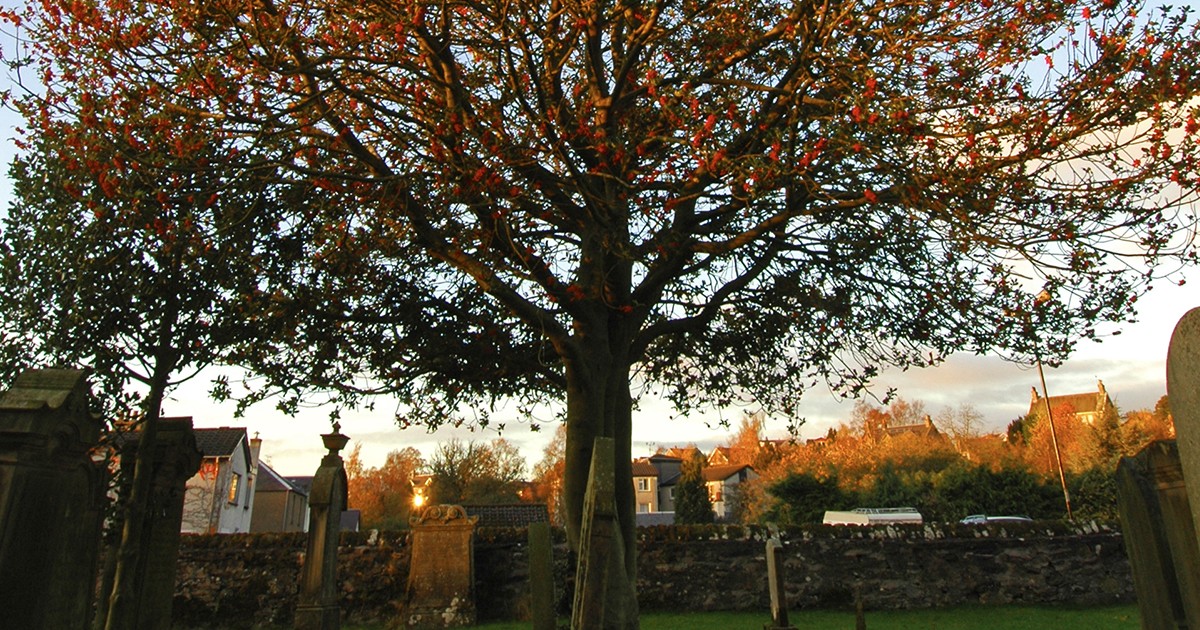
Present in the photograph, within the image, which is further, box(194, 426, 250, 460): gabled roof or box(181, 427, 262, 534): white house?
box(194, 426, 250, 460): gabled roof

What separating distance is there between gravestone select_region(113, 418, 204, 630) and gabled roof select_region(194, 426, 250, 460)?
1350 inches

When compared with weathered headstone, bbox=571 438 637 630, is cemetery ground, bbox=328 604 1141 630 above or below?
below

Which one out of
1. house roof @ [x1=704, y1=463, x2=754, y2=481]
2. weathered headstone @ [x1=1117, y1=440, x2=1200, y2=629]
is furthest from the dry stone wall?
house roof @ [x1=704, y1=463, x2=754, y2=481]

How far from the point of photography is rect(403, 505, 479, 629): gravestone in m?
14.3

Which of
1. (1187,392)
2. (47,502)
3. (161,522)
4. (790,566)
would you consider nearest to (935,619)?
(790,566)

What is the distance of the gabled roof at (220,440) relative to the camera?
1561 inches

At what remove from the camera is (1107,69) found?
23.0 ft

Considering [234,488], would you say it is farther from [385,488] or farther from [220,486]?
[385,488]

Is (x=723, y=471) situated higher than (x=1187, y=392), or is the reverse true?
(x=723, y=471)

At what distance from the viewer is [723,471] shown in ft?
291

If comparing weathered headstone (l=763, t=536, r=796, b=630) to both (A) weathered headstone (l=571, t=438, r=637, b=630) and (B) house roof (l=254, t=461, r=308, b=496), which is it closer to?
(A) weathered headstone (l=571, t=438, r=637, b=630)

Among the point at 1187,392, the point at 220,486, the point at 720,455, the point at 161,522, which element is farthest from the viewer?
the point at 720,455

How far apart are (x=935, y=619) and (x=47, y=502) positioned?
1389cm

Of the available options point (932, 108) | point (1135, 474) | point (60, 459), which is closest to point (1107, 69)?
point (932, 108)
